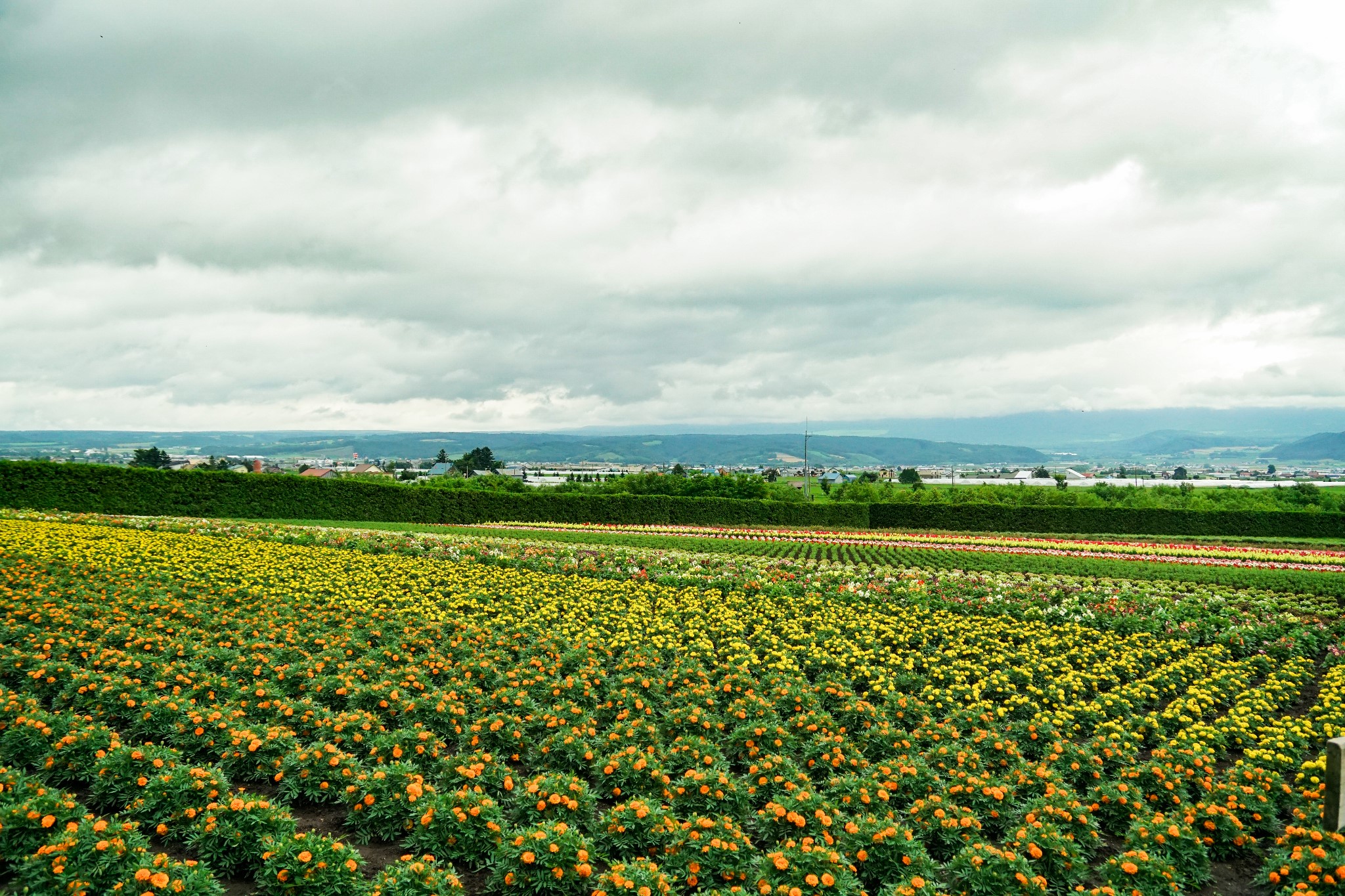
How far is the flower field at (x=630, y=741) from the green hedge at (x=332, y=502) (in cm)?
1640

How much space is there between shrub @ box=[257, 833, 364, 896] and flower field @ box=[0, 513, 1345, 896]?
0.08 ft

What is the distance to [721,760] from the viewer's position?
7.11 meters

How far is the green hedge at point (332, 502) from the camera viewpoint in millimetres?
26672

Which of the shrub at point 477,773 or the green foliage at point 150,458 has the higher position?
the green foliage at point 150,458

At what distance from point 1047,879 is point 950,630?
7.37 meters

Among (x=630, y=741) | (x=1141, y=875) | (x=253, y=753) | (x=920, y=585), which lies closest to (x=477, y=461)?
(x=920, y=585)

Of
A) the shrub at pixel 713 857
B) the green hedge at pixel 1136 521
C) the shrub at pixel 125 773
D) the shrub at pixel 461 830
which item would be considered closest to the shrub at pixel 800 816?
the shrub at pixel 713 857

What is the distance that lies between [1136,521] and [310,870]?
47632 mm

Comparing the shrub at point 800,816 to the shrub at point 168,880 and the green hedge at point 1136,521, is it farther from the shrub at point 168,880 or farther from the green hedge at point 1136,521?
the green hedge at point 1136,521

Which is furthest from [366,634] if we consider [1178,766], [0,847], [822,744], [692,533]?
[692,533]

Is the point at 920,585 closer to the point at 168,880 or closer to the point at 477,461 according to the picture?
the point at 168,880

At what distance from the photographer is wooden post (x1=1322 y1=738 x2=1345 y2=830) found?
479 cm

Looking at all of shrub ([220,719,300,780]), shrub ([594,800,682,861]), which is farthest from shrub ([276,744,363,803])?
shrub ([594,800,682,861])

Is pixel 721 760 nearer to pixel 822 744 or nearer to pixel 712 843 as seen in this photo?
pixel 822 744
